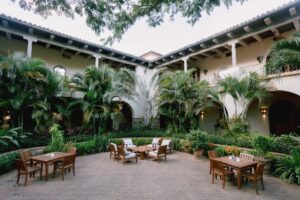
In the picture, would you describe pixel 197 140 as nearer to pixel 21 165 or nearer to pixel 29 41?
pixel 21 165

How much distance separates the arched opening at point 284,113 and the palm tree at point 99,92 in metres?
10.9

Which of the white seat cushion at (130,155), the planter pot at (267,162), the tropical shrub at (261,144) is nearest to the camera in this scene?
the planter pot at (267,162)

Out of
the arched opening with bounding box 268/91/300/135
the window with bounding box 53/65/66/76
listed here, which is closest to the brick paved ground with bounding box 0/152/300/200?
the arched opening with bounding box 268/91/300/135

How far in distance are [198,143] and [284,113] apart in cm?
752

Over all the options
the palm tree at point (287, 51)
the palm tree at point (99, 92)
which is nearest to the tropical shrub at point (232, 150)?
the palm tree at point (287, 51)

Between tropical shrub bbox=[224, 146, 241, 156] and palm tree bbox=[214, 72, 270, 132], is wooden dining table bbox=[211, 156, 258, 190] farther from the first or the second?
palm tree bbox=[214, 72, 270, 132]

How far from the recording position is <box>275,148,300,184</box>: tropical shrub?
22.7 ft

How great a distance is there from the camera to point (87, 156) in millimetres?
11352

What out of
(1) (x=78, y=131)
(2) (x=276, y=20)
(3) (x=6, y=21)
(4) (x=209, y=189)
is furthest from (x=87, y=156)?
(2) (x=276, y=20)

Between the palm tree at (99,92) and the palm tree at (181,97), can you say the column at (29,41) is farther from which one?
the palm tree at (181,97)

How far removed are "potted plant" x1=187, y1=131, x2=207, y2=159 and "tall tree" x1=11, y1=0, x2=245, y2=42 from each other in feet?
23.0

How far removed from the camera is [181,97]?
45.5 ft

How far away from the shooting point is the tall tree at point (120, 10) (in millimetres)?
5203

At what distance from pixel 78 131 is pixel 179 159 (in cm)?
729
